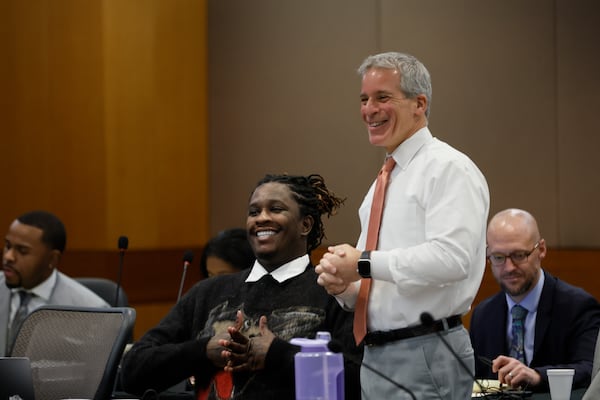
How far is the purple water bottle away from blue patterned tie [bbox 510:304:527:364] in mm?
1592

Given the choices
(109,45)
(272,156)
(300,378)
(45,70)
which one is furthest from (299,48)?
(300,378)

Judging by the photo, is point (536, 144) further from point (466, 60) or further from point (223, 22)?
point (223, 22)

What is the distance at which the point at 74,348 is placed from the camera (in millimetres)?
3650

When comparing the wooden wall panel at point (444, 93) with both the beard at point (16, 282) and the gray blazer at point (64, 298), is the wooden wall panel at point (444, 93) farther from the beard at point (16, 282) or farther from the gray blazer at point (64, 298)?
the beard at point (16, 282)

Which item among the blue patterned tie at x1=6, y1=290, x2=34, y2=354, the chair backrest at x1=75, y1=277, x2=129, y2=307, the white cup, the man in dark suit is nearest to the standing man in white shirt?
the white cup

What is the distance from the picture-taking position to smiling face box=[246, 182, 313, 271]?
3.15 metres

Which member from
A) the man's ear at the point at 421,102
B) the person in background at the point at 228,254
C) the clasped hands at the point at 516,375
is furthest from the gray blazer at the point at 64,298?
the man's ear at the point at 421,102

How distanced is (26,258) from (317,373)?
2909 mm

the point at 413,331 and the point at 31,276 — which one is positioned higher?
the point at 413,331

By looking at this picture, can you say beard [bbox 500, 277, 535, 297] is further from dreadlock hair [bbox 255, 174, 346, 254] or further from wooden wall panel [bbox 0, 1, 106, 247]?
wooden wall panel [bbox 0, 1, 106, 247]

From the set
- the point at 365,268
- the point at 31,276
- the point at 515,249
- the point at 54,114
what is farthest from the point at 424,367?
the point at 54,114

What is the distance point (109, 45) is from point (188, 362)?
385 centimetres

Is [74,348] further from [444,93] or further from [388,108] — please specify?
[444,93]

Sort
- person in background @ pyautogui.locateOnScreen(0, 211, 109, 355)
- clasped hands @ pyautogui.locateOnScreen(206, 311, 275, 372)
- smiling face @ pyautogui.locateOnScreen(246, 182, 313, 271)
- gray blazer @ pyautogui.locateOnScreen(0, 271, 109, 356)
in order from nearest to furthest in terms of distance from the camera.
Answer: clasped hands @ pyautogui.locateOnScreen(206, 311, 275, 372) < smiling face @ pyautogui.locateOnScreen(246, 182, 313, 271) < gray blazer @ pyautogui.locateOnScreen(0, 271, 109, 356) < person in background @ pyautogui.locateOnScreen(0, 211, 109, 355)
